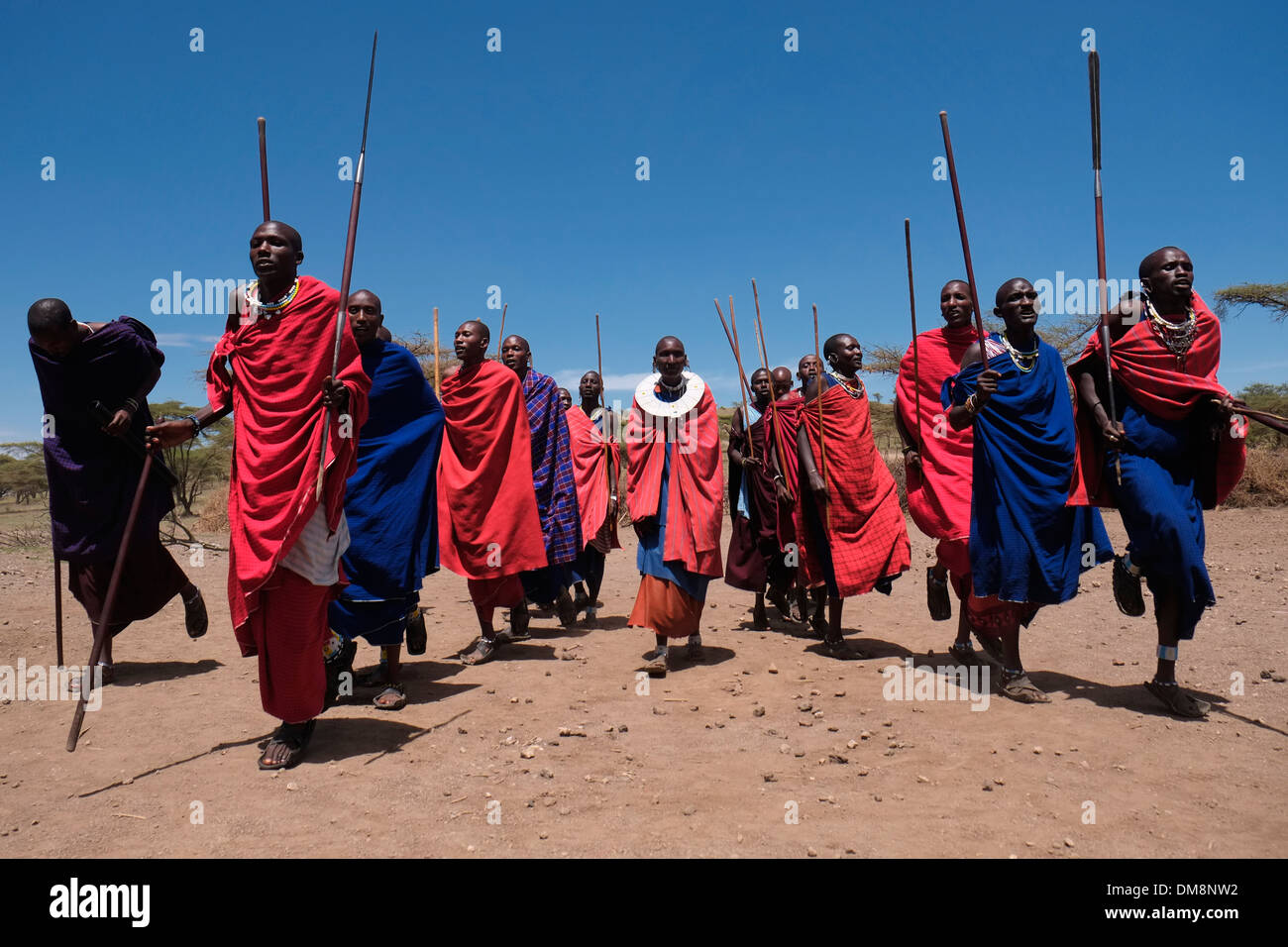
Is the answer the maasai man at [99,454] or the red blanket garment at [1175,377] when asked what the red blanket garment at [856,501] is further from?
the maasai man at [99,454]

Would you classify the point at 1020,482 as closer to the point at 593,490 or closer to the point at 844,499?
the point at 844,499

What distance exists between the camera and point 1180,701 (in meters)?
4.82

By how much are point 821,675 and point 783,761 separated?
1939 millimetres

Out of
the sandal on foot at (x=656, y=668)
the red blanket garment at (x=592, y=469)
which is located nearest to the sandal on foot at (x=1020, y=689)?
the sandal on foot at (x=656, y=668)

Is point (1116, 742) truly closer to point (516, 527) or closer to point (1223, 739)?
point (1223, 739)

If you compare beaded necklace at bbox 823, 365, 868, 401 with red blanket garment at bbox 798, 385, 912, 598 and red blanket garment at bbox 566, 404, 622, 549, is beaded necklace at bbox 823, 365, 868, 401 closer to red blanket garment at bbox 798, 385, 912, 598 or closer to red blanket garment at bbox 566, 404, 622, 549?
red blanket garment at bbox 798, 385, 912, 598

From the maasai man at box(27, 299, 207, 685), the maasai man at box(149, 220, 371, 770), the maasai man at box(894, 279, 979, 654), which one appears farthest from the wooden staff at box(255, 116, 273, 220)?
the maasai man at box(894, 279, 979, 654)

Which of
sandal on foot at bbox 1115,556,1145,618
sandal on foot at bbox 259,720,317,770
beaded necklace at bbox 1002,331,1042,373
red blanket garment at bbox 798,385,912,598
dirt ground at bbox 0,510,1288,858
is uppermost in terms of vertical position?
beaded necklace at bbox 1002,331,1042,373

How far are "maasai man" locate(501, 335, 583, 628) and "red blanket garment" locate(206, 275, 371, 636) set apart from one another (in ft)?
11.1

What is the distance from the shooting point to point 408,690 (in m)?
5.94

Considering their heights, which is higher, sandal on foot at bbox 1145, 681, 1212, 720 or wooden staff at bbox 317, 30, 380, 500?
wooden staff at bbox 317, 30, 380, 500

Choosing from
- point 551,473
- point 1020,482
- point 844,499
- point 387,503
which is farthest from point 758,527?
point 387,503

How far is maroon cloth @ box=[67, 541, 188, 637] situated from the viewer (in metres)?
6.21

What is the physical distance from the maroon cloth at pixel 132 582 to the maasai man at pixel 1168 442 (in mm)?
6426
